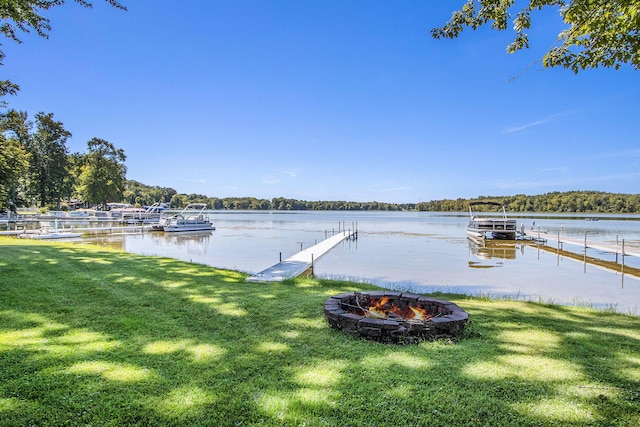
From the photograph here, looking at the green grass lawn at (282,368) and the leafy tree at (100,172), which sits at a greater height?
the leafy tree at (100,172)

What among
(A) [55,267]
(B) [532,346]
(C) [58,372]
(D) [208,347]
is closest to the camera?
(C) [58,372]

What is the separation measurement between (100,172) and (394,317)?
58.9 m

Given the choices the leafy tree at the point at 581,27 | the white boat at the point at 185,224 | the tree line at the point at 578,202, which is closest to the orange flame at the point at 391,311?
the leafy tree at the point at 581,27

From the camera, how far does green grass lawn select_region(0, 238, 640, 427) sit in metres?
2.32

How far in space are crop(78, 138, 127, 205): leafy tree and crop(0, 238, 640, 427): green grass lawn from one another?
54.5 metres

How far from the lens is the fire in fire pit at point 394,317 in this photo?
3740 millimetres

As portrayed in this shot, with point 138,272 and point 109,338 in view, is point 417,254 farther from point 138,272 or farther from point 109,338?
point 109,338

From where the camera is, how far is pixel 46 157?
4469cm

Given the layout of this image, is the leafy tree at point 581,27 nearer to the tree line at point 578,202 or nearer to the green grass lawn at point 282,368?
the green grass lawn at point 282,368

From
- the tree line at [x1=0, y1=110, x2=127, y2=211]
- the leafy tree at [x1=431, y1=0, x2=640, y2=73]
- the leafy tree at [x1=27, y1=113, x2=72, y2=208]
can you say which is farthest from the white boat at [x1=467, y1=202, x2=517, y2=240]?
the leafy tree at [x1=27, y1=113, x2=72, y2=208]

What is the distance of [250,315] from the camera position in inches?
183

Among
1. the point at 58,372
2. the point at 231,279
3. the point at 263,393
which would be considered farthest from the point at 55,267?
the point at 263,393

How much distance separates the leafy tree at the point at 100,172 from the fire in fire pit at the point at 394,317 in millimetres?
57418

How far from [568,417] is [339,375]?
1583 millimetres
